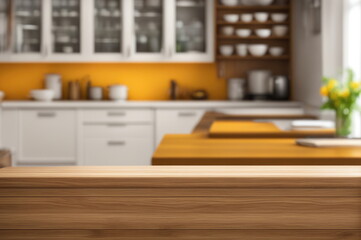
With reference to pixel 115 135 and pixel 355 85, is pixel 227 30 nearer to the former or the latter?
pixel 115 135

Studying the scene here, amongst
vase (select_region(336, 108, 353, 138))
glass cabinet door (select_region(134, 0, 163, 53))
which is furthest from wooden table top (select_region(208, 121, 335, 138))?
glass cabinet door (select_region(134, 0, 163, 53))

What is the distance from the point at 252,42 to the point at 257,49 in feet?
0.83

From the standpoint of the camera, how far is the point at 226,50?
18.5 ft

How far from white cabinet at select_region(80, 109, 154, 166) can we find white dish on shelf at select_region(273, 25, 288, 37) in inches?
58.6

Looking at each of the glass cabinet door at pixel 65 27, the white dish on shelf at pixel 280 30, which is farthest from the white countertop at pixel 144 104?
the white dish on shelf at pixel 280 30

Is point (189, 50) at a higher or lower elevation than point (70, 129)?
higher

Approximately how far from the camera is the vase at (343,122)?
8.96 feet

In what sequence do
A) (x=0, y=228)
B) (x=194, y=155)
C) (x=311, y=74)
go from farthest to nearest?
(x=311, y=74)
(x=194, y=155)
(x=0, y=228)

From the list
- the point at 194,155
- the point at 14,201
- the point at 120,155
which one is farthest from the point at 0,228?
the point at 120,155

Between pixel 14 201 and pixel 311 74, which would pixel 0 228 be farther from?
pixel 311 74

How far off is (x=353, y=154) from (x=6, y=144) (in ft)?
13.6

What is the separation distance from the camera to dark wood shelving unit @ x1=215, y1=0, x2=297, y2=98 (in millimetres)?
5672

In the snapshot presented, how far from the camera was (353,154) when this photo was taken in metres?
1.95

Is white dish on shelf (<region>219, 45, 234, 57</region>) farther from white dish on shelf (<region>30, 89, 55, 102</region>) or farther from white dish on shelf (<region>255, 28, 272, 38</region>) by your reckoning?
white dish on shelf (<region>30, 89, 55, 102</region>)
